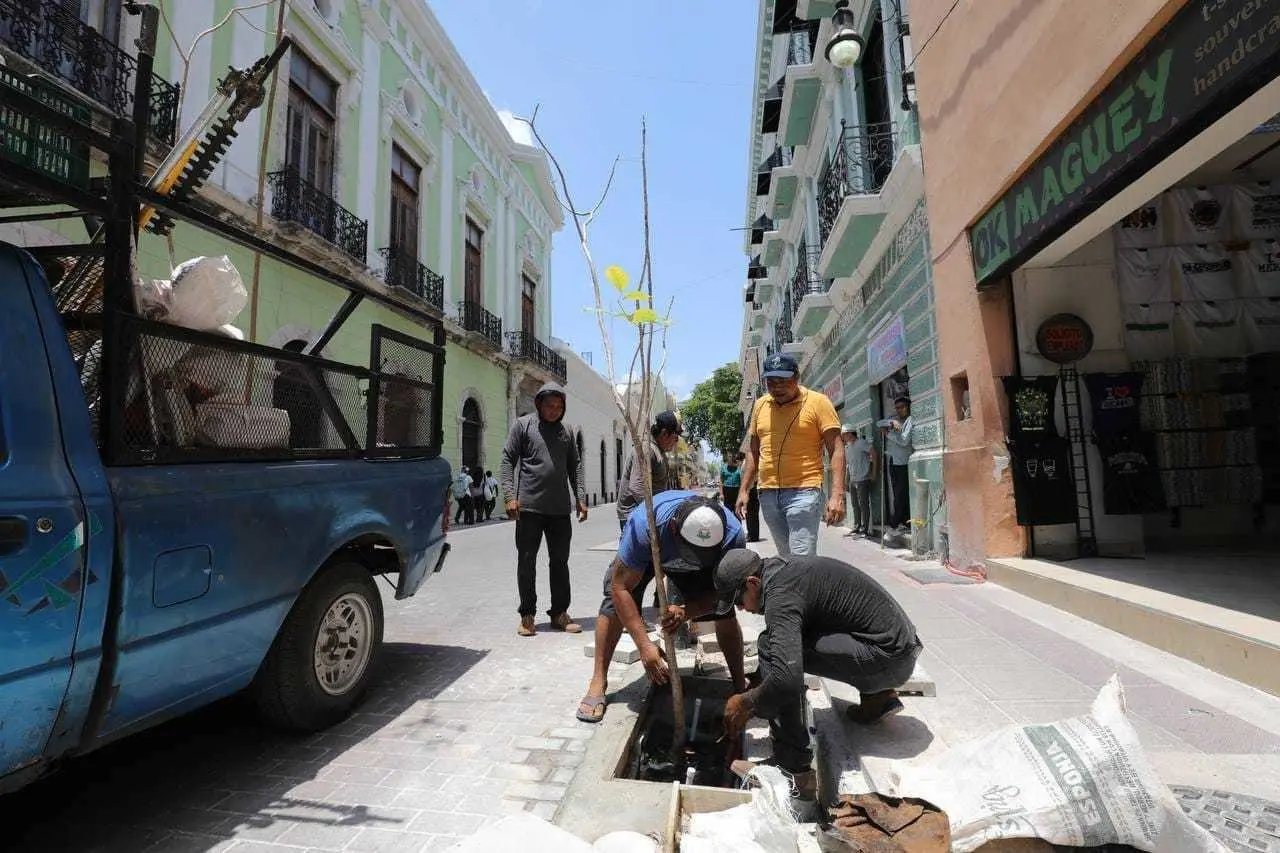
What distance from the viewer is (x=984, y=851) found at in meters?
1.71

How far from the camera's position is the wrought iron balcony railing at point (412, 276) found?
A: 14273 mm

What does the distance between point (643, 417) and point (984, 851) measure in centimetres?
166

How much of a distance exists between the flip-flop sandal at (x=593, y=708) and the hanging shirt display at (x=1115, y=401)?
482 cm

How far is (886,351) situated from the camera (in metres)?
8.91

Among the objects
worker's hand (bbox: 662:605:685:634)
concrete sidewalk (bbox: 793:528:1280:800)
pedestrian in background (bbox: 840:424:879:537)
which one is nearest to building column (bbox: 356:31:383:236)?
pedestrian in background (bbox: 840:424:879:537)

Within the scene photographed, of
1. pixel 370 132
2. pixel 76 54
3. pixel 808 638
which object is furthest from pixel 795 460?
pixel 370 132

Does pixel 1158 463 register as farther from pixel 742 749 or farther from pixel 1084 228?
pixel 742 749

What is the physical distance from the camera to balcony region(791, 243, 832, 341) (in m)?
12.3

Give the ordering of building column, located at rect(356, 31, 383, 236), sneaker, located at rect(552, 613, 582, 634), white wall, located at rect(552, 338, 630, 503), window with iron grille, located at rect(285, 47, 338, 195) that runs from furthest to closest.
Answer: white wall, located at rect(552, 338, 630, 503), building column, located at rect(356, 31, 383, 236), window with iron grille, located at rect(285, 47, 338, 195), sneaker, located at rect(552, 613, 582, 634)

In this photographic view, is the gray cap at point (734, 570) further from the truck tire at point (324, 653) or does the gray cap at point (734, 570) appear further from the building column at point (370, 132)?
the building column at point (370, 132)

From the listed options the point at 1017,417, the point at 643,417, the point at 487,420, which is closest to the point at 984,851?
the point at 643,417

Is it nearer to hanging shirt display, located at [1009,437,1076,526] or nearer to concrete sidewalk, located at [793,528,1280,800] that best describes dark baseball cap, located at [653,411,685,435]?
concrete sidewalk, located at [793,528,1280,800]

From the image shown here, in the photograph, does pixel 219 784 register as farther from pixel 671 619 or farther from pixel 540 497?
pixel 540 497

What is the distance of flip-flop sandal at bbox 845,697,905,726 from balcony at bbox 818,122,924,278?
6292 mm
